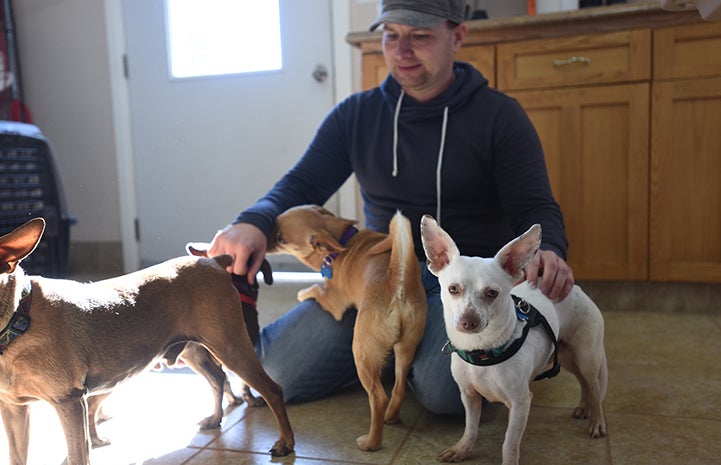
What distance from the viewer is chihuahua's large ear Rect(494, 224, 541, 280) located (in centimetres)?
111

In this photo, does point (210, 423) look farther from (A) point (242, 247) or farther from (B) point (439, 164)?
(B) point (439, 164)

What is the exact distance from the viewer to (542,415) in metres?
1.56

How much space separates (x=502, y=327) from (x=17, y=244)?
2.72 ft

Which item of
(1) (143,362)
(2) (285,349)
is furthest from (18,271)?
(2) (285,349)

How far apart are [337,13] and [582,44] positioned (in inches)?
52.8

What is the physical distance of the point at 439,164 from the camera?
1.77m

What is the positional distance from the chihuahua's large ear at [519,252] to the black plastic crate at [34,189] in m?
1.02

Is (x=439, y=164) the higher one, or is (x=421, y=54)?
(x=421, y=54)

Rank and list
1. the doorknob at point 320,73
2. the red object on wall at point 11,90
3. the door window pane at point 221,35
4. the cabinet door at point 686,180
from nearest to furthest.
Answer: the door window pane at point 221,35
the cabinet door at point 686,180
the red object on wall at point 11,90
the doorknob at point 320,73

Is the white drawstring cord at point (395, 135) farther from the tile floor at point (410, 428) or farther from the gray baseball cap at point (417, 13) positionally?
the tile floor at point (410, 428)

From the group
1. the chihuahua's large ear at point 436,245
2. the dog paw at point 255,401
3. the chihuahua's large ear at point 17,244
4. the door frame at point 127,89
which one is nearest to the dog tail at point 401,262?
the chihuahua's large ear at point 436,245

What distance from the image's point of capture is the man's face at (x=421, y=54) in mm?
1691

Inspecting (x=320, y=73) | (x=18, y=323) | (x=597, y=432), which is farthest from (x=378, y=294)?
(x=320, y=73)

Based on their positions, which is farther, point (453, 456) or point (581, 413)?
point (581, 413)
